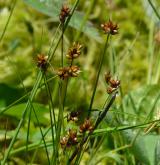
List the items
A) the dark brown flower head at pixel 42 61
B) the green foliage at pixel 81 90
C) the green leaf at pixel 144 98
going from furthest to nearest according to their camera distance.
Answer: the green leaf at pixel 144 98
the green foliage at pixel 81 90
the dark brown flower head at pixel 42 61

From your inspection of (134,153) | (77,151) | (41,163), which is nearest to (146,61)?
(41,163)

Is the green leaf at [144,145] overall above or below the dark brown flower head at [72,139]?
below

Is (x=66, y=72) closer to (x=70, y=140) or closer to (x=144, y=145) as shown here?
(x=70, y=140)

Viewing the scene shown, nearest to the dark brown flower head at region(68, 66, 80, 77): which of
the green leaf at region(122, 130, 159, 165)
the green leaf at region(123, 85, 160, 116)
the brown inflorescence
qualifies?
the brown inflorescence

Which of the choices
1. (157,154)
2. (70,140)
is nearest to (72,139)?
(70,140)

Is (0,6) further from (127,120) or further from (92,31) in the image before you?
(92,31)

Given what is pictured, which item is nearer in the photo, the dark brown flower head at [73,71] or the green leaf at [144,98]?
the dark brown flower head at [73,71]

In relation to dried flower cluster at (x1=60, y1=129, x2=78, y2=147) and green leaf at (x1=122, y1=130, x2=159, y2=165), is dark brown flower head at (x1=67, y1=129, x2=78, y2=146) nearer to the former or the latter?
dried flower cluster at (x1=60, y1=129, x2=78, y2=147)

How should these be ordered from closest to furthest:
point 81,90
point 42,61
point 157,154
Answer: point 42,61 → point 157,154 → point 81,90

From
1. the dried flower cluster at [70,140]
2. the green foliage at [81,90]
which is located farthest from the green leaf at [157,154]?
the dried flower cluster at [70,140]

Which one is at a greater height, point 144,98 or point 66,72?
point 66,72

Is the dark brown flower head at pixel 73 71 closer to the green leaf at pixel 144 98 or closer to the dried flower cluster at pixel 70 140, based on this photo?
the dried flower cluster at pixel 70 140
